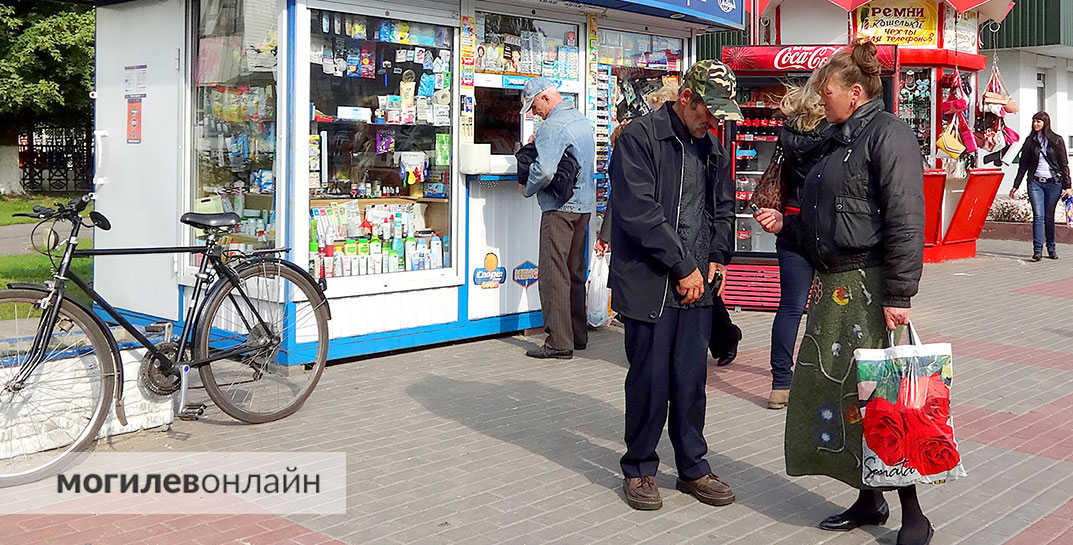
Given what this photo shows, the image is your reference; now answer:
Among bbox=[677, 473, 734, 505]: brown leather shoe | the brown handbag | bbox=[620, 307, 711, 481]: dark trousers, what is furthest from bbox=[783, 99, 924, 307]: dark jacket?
the brown handbag

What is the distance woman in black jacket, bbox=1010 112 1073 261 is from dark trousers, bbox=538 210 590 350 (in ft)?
28.4

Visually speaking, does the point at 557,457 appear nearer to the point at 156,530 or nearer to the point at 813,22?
the point at 156,530

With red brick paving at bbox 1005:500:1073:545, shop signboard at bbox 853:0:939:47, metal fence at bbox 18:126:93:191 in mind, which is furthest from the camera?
metal fence at bbox 18:126:93:191

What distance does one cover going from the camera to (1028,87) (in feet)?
73.8

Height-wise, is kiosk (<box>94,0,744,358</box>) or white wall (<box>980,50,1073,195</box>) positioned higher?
white wall (<box>980,50,1073,195</box>)

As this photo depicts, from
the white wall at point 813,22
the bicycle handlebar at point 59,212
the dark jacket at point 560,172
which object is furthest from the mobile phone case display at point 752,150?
the bicycle handlebar at point 59,212

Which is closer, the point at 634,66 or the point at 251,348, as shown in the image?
the point at 251,348

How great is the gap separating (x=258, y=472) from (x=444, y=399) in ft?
5.59

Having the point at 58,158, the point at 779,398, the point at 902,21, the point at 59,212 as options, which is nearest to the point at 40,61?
the point at 58,158

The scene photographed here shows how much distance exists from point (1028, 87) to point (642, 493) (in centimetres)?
2073

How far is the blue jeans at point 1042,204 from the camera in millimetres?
14531

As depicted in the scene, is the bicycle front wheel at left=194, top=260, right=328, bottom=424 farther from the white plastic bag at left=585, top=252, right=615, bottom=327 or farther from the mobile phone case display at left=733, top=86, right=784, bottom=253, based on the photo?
the mobile phone case display at left=733, top=86, right=784, bottom=253

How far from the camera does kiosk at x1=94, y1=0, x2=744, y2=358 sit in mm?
7379

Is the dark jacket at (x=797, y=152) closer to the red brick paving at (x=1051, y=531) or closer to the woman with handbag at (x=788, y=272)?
the woman with handbag at (x=788, y=272)
